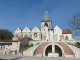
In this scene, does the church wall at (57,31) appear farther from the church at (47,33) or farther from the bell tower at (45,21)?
the bell tower at (45,21)

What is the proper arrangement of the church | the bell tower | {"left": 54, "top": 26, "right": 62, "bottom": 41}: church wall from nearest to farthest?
the church → {"left": 54, "top": 26, "right": 62, "bottom": 41}: church wall → the bell tower

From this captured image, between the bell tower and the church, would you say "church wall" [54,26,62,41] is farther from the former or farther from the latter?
the bell tower

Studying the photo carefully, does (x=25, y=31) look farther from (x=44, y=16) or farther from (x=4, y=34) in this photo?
(x=44, y=16)

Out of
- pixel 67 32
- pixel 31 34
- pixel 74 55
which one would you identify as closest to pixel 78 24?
pixel 67 32

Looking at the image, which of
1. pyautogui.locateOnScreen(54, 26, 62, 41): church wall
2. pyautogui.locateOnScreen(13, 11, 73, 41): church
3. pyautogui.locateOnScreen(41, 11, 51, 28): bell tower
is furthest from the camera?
pyautogui.locateOnScreen(41, 11, 51, 28): bell tower

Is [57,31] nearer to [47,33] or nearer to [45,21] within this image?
[47,33]

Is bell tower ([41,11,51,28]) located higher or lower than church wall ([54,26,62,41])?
higher

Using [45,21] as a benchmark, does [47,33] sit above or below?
below

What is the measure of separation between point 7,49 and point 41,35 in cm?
2282

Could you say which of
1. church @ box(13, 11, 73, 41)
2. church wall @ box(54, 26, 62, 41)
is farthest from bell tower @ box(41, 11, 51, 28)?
church wall @ box(54, 26, 62, 41)

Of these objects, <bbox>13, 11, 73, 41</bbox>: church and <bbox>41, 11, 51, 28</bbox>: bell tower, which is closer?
<bbox>13, 11, 73, 41</bbox>: church

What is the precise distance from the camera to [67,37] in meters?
42.2

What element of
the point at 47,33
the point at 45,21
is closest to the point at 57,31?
the point at 47,33

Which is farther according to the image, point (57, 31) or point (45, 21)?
point (45, 21)
